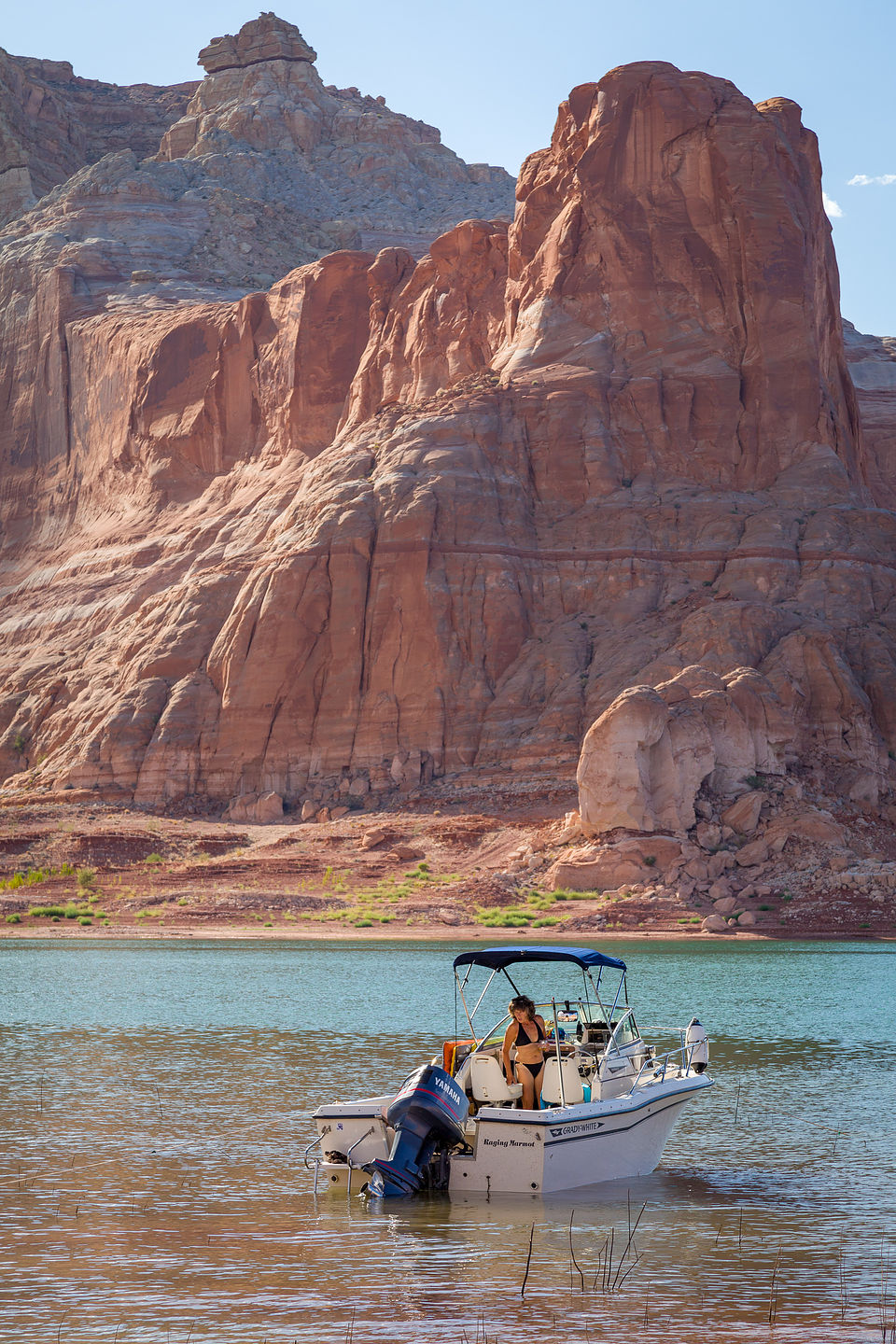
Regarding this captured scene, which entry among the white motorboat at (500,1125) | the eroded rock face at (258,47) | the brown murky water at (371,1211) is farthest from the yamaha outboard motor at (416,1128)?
the eroded rock face at (258,47)

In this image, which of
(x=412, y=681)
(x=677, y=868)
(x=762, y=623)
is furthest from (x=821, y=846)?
(x=412, y=681)

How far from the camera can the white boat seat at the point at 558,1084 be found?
Result: 2095 centimetres

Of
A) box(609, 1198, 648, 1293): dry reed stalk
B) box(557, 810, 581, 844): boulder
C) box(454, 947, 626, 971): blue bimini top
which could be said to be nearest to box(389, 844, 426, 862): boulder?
box(557, 810, 581, 844): boulder

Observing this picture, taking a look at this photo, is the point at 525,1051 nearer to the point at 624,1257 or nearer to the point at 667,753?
the point at 624,1257

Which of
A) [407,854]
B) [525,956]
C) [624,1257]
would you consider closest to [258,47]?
[407,854]

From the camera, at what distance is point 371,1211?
19.1 metres

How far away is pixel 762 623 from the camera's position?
246 feet

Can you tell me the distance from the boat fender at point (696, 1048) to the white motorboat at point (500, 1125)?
0.52 meters

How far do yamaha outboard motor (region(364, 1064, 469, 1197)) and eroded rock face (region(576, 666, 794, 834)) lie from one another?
44.1m

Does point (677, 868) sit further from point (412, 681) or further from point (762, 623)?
point (412, 681)

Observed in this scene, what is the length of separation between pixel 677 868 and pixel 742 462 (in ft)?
108

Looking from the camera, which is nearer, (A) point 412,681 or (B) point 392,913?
(B) point 392,913

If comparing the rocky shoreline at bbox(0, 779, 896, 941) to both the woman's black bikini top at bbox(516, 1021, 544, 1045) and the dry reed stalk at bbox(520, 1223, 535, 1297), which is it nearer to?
the woman's black bikini top at bbox(516, 1021, 544, 1045)

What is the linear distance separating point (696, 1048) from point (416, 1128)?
5.57 metres
